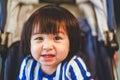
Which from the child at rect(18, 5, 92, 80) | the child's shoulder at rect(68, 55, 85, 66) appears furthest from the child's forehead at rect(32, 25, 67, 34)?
the child's shoulder at rect(68, 55, 85, 66)

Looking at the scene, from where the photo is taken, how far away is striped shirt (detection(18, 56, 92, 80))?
0.94 meters

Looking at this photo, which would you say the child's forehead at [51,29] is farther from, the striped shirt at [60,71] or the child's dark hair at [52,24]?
the striped shirt at [60,71]

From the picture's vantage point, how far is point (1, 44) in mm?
1033

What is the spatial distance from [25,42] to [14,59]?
87mm

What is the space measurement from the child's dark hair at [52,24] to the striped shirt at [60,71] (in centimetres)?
3

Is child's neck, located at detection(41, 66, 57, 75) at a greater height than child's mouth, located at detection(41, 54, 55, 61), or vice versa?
child's mouth, located at detection(41, 54, 55, 61)

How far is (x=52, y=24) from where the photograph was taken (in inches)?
36.7

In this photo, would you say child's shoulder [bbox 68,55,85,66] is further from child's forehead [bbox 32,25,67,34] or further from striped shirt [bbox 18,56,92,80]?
child's forehead [bbox 32,25,67,34]

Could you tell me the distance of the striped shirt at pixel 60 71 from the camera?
3.08 ft

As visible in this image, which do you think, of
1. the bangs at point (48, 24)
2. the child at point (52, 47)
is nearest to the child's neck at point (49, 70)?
the child at point (52, 47)

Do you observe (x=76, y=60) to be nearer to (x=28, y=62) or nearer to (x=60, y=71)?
(x=60, y=71)

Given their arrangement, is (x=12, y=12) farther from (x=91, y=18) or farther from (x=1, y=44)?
(x=91, y=18)

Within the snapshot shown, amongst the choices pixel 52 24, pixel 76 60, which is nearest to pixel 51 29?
pixel 52 24

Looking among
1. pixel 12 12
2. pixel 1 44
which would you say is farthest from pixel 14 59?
pixel 12 12
